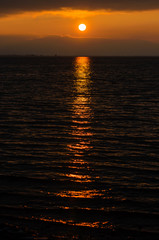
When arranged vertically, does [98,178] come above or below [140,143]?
below

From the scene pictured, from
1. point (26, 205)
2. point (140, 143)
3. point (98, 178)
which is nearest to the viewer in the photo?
point (26, 205)

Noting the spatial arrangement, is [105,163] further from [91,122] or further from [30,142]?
[91,122]

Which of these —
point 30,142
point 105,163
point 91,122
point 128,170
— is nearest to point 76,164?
point 105,163

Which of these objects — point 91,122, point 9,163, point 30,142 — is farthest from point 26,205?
point 91,122

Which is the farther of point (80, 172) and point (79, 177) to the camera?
point (80, 172)

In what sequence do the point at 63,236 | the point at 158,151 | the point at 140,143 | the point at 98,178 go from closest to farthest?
the point at 63,236
the point at 98,178
the point at 158,151
the point at 140,143

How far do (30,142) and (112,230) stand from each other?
45.9 ft

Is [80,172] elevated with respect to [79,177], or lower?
elevated

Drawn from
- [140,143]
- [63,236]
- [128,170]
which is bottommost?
[63,236]

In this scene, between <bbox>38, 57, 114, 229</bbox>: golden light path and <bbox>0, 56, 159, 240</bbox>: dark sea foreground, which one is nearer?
<bbox>0, 56, 159, 240</bbox>: dark sea foreground

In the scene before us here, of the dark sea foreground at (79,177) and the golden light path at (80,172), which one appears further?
the golden light path at (80,172)

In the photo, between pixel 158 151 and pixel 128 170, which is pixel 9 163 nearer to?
pixel 128 170

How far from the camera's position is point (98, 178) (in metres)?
18.8

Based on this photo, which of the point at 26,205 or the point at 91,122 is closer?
the point at 26,205
